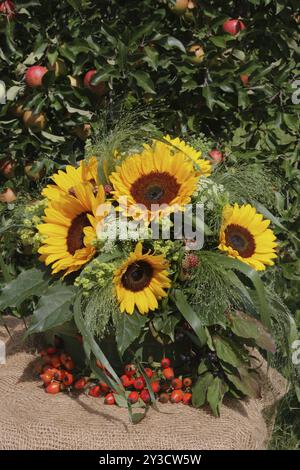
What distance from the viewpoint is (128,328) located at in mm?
1260

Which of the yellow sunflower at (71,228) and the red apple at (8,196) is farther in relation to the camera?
the red apple at (8,196)

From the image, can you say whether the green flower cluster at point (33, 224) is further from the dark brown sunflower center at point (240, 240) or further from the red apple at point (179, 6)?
the red apple at point (179, 6)

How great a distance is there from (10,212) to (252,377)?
3.03ft

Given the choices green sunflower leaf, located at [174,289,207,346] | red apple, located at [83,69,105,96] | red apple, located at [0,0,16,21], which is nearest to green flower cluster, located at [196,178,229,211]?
green sunflower leaf, located at [174,289,207,346]

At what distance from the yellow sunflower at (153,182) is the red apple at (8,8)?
725 millimetres

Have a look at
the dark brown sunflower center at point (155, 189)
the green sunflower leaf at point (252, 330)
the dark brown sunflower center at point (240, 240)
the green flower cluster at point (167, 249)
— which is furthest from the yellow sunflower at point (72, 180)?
the green sunflower leaf at point (252, 330)

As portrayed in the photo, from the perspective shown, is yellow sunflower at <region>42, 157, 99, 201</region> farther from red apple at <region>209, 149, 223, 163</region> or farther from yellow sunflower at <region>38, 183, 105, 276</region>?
red apple at <region>209, 149, 223, 163</region>

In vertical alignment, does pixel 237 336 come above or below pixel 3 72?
below

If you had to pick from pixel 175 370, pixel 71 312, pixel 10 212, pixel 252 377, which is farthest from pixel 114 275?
pixel 10 212

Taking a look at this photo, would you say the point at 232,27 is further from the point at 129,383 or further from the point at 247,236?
the point at 129,383

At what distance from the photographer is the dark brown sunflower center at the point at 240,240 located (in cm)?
136

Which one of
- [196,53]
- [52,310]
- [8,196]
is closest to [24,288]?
[52,310]

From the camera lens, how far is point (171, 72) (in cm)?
193

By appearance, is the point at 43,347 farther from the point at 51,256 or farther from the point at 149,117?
the point at 149,117
